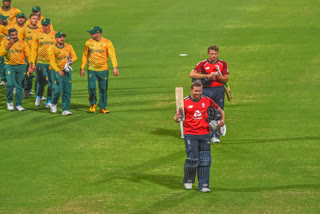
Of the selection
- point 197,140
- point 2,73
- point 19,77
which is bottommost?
point 2,73

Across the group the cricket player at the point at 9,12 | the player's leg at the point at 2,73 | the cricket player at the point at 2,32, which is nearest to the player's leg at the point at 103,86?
the cricket player at the point at 2,32

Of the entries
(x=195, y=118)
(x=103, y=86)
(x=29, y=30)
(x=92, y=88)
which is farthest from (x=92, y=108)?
(x=195, y=118)

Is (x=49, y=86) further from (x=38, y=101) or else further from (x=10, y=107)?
(x=10, y=107)

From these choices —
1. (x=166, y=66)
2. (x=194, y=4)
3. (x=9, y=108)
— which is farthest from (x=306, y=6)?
(x=9, y=108)

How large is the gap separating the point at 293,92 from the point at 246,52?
18.6 feet

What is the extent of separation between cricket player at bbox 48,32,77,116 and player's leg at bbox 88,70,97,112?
537 millimetres

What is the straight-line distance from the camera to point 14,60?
2080 cm

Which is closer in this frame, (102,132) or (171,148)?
(171,148)

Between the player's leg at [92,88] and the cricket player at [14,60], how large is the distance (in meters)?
1.61

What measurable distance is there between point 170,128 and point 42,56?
456 centimetres

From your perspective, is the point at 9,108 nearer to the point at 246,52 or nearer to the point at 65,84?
the point at 65,84

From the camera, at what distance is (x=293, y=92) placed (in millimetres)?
22750

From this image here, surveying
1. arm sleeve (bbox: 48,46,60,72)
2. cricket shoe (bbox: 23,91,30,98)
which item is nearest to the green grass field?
cricket shoe (bbox: 23,91,30,98)

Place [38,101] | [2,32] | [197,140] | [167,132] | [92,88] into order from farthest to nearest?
[2,32] < [38,101] < [92,88] < [167,132] < [197,140]
